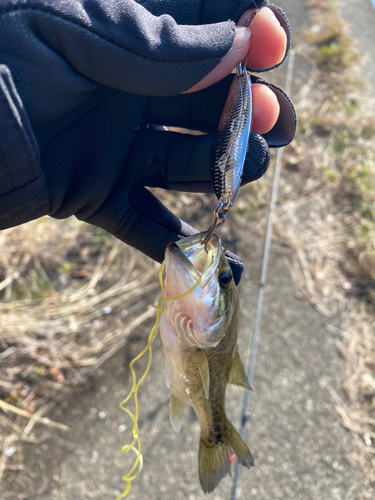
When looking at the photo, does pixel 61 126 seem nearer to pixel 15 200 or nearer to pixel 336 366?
pixel 15 200

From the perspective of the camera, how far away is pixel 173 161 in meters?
1.81

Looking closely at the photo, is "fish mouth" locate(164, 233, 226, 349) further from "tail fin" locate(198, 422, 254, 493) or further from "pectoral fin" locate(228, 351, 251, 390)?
"tail fin" locate(198, 422, 254, 493)

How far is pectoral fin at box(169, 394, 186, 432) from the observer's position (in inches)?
77.9

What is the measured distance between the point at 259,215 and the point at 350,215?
45.0 inches

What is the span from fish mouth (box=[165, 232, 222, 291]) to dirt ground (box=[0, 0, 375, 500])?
73.6 inches

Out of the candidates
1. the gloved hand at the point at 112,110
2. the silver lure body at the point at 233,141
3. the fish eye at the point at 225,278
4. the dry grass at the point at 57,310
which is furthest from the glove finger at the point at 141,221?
the dry grass at the point at 57,310

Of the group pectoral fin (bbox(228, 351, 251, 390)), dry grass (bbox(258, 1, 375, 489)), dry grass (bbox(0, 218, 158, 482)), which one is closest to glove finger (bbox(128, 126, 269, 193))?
pectoral fin (bbox(228, 351, 251, 390))

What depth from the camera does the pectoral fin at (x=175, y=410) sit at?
1.98 meters

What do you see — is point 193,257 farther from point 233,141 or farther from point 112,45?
point 112,45

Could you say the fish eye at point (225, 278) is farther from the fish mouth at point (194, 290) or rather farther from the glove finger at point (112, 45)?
the glove finger at point (112, 45)

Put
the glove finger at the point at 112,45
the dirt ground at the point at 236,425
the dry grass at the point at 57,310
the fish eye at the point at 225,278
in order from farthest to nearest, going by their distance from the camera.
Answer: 1. the dry grass at the point at 57,310
2. the dirt ground at the point at 236,425
3. the fish eye at the point at 225,278
4. the glove finger at the point at 112,45

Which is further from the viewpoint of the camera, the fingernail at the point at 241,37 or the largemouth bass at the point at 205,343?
the fingernail at the point at 241,37

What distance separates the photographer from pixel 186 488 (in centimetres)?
268

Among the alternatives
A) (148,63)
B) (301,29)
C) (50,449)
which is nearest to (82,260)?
(50,449)
